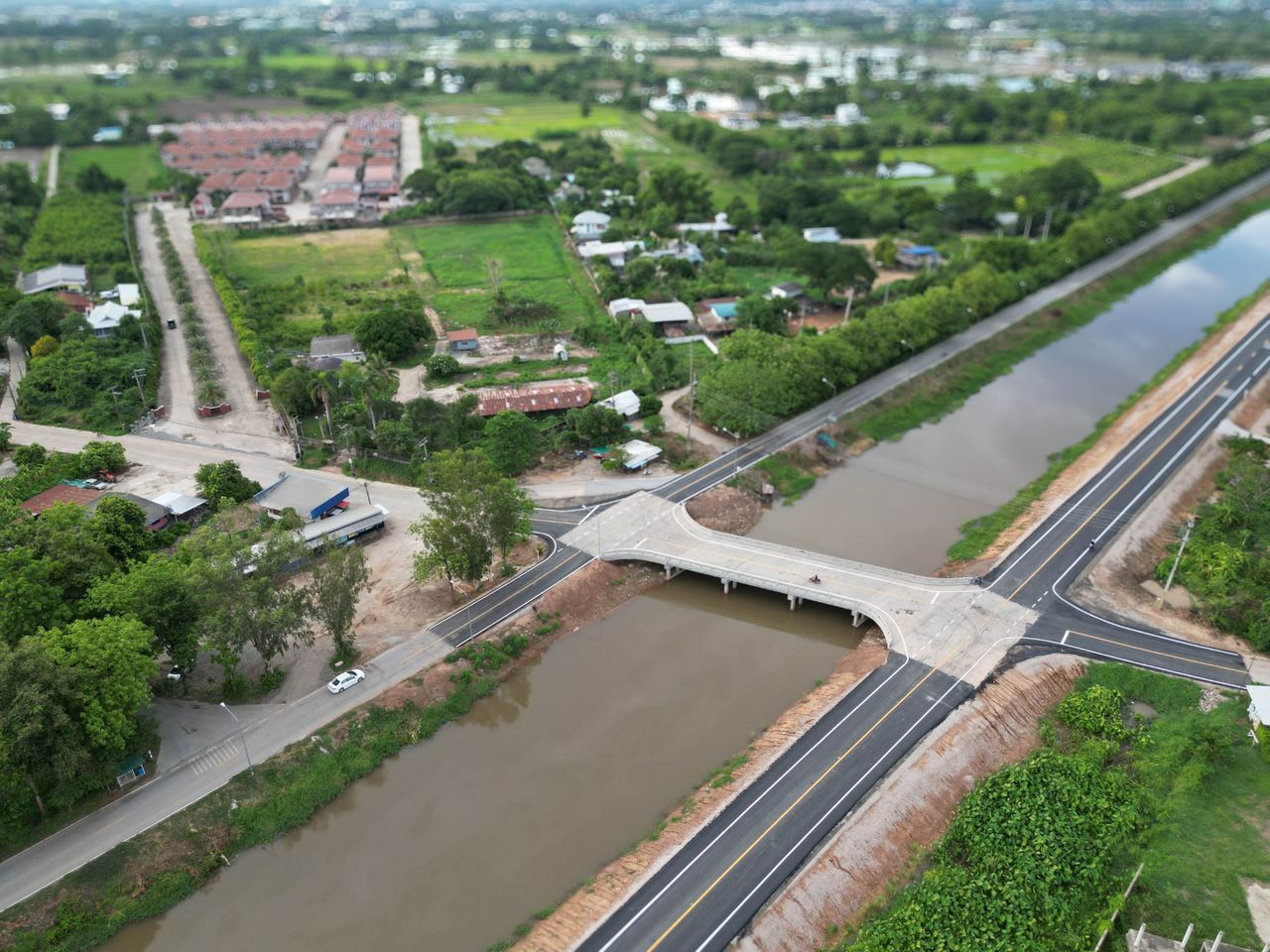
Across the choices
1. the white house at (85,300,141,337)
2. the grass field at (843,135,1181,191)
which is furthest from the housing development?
the grass field at (843,135,1181,191)

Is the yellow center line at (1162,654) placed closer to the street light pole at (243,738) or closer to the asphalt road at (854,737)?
the asphalt road at (854,737)

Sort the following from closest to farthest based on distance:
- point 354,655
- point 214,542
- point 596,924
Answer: point 596,924, point 214,542, point 354,655

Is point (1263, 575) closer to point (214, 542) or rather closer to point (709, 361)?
point (709, 361)

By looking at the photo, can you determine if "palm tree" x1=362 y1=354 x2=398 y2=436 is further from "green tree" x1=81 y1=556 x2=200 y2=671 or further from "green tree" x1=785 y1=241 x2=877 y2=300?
"green tree" x1=785 y1=241 x2=877 y2=300

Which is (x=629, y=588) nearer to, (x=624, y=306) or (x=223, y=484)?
(x=223, y=484)

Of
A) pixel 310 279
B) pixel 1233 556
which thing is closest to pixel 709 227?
pixel 310 279

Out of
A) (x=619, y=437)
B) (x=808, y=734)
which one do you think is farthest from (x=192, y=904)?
(x=619, y=437)
